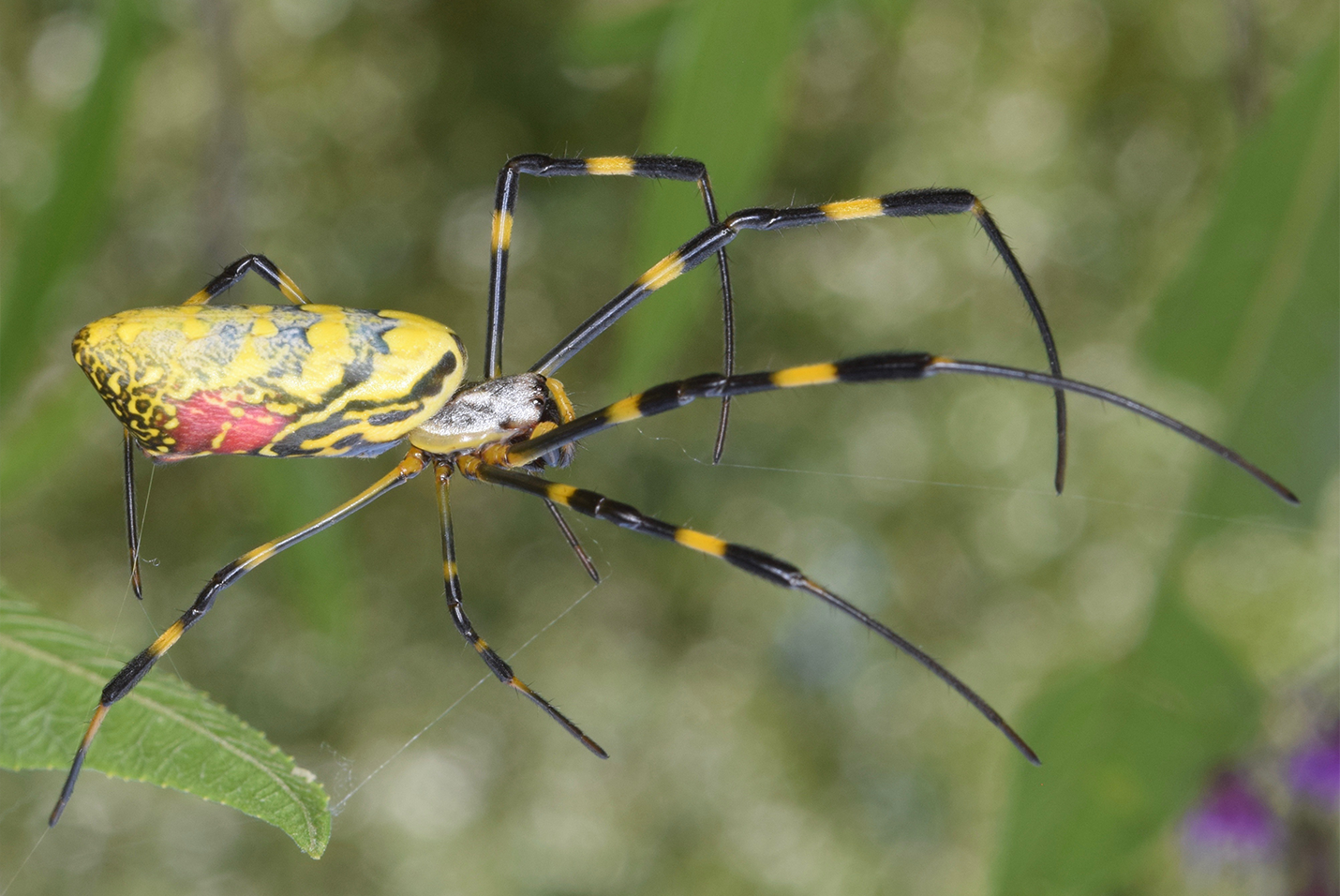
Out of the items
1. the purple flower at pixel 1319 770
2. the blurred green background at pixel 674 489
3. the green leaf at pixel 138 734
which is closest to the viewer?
the green leaf at pixel 138 734

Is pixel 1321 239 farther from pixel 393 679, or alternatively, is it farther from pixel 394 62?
pixel 393 679

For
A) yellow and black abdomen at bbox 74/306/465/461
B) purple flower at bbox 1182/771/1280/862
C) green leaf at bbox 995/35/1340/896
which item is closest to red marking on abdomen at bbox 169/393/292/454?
yellow and black abdomen at bbox 74/306/465/461

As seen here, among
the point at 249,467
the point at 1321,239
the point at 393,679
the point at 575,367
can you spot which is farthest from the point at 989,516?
the point at 249,467

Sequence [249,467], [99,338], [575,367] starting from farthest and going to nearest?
[575,367]
[249,467]
[99,338]

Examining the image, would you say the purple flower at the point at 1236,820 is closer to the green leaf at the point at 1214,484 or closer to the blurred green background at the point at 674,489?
the green leaf at the point at 1214,484

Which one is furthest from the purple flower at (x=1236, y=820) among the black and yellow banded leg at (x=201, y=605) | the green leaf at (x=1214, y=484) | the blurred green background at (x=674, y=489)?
the black and yellow banded leg at (x=201, y=605)

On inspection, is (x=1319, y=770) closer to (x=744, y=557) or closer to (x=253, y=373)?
(x=744, y=557)
